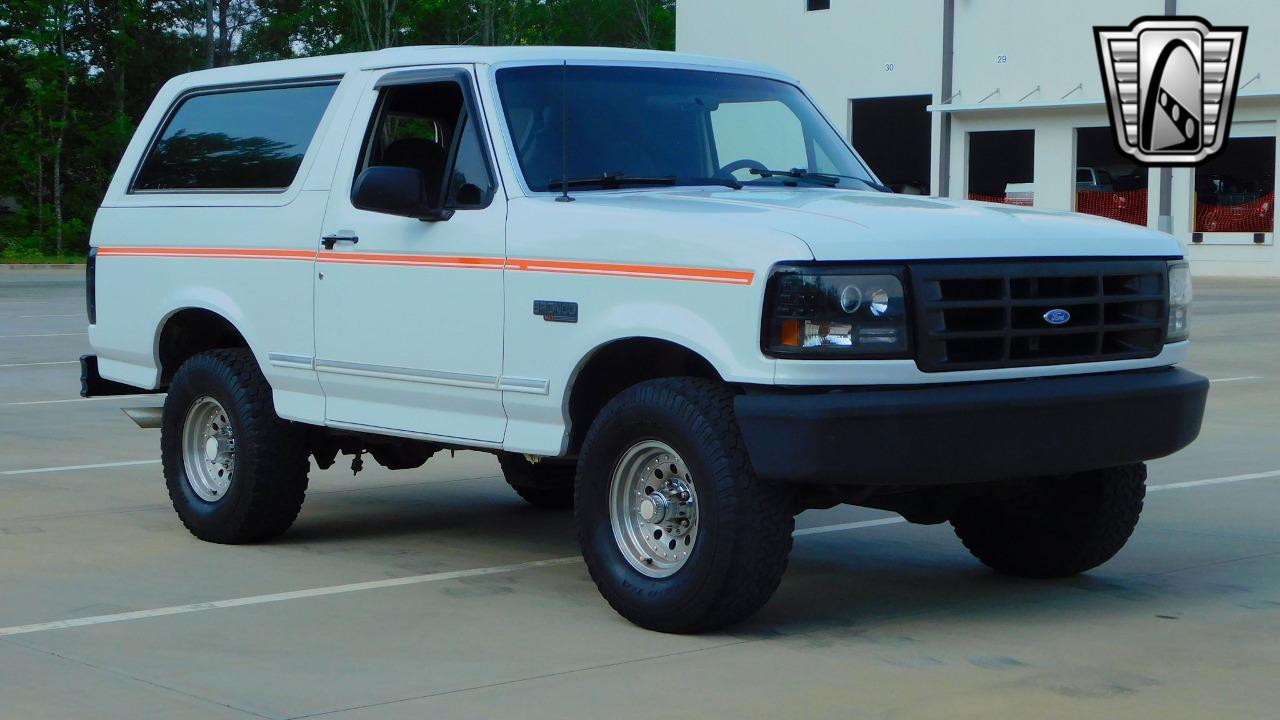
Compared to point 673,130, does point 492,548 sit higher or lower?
lower

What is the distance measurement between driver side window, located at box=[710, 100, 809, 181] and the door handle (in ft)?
5.06

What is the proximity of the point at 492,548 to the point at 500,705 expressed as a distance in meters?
2.87

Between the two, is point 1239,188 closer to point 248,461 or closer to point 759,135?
point 759,135

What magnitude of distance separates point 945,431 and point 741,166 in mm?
2001

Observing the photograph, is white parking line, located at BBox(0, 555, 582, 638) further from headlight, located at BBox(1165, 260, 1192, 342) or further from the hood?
headlight, located at BBox(1165, 260, 1192, 342)

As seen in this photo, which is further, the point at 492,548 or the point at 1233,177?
the point at 1233,177

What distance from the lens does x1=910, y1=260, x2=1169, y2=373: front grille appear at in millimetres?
5926

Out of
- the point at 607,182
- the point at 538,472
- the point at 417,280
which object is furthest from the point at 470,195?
the point at 538,472

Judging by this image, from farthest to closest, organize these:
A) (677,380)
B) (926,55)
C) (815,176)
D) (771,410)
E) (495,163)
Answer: (926,55)
(815,176)
(495,163)
(677,380)
(771,410)

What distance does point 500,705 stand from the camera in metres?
5.30

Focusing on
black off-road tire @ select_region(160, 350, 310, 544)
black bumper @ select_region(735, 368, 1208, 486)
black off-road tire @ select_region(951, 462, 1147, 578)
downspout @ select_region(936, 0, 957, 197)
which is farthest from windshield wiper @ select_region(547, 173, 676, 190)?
downspout @ select_region(936, 0, 957, 197)

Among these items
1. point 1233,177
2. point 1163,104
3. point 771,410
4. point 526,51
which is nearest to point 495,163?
point 526,51

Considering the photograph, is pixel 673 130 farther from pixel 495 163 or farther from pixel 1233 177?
pixel 1233 177

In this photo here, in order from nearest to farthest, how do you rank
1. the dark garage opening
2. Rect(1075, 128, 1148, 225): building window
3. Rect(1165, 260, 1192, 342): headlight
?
Rect(1165, 260, 1192, 342): headlight < Rect(1075, 128, 1148, 225): building window < the dark garage opening
